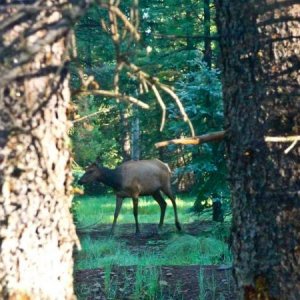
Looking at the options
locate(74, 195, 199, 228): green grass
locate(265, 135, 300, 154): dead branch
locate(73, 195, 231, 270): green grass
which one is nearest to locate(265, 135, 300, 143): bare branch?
locate(265, 135, 300, 154): dead branch

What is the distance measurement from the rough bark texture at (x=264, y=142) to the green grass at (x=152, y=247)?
4.51m

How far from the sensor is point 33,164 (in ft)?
13.6

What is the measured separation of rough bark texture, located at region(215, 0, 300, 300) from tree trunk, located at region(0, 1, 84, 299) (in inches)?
68.9

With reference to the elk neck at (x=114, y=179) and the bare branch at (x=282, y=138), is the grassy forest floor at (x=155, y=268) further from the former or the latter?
the bare branch at (x=282, y=138)

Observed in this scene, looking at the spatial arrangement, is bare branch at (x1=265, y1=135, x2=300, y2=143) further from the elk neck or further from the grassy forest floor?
the elk neck

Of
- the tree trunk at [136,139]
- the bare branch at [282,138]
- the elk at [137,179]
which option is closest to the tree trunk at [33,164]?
the bare branch at [282,138]

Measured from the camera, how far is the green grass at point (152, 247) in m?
11.7

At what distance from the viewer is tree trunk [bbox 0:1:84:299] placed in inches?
160


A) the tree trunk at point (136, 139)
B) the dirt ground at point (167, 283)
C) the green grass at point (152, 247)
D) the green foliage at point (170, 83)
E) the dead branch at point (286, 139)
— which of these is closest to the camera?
the dead branch at point (286, 139)

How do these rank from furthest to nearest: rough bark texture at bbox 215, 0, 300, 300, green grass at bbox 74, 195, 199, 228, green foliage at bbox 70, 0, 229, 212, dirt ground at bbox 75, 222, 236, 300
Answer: green grass at bbox 74, 195, 199, 228, green foliage at bbox 70, 0, 229, 212, dirt ground at bbox 75, 222, 236, 300, rough bark texture at bbox 215, 0, 300, 300

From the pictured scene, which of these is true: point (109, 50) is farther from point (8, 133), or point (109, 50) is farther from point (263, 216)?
point (8, 133)

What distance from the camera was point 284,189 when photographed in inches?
219

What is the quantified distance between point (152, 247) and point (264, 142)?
11637 millimetres

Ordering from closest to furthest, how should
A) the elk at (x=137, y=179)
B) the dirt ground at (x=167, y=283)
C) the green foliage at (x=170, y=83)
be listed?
the dirt ground at (x=167, y=283) < the green foliage at (x=170, y=83) < the elk at (x=137, y=179)
